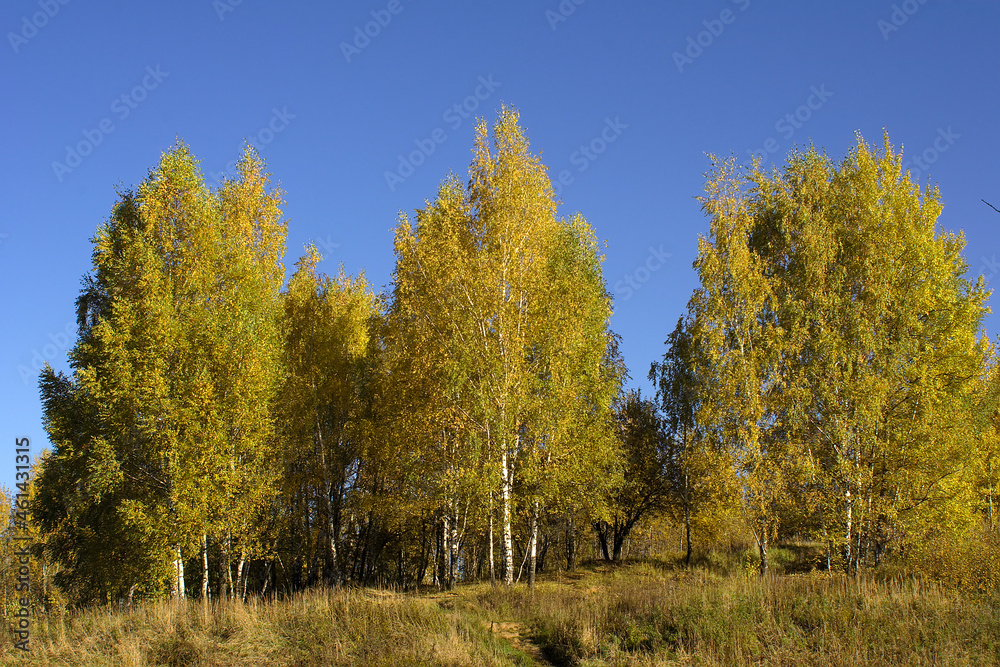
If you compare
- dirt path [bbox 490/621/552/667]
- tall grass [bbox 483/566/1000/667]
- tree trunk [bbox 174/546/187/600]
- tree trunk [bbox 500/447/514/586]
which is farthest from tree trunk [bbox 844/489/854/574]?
tree trunk [bbox 174/546/187/600]

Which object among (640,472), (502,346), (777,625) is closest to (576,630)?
(777,625)

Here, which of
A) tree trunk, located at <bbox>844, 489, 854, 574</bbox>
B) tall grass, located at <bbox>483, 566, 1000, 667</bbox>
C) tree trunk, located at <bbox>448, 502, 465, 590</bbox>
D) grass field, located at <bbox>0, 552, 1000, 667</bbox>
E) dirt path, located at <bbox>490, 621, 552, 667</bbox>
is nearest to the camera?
tall grass, located at <bbox>483, 566, 1000, 667</bbox>

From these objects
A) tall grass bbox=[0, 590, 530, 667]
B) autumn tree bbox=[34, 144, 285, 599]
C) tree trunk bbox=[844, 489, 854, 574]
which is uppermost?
autumn tree bbox=[34, 144, 285, 599]

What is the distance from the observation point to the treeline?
16.9m

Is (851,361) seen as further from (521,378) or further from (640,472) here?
(640,472)

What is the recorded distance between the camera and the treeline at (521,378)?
55.6 feet

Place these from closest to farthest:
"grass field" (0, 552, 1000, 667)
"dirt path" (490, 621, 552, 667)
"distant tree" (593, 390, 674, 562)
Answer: "grass field" (0, 552, 1000, 667) → "dirt path" (490, 621, 552, 667) → "distant tree" (593, 390, 674, 562)

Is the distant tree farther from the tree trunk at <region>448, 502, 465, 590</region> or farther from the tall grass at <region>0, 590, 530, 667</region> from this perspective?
the tall grass at <region>0, 590, 530, 667</region>

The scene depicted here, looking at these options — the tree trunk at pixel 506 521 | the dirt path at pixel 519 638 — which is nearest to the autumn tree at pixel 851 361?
the tree trunk at pixel 506 521

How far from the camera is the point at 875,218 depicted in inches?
755

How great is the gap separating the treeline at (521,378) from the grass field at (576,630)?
2455mm

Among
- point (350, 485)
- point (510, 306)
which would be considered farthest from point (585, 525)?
point (510, 306)

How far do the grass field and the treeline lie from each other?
96.7 inches

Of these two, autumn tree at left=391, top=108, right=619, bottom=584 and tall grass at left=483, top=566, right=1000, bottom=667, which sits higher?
autumn tree at left=391, top=108, right=619, bottom=584
